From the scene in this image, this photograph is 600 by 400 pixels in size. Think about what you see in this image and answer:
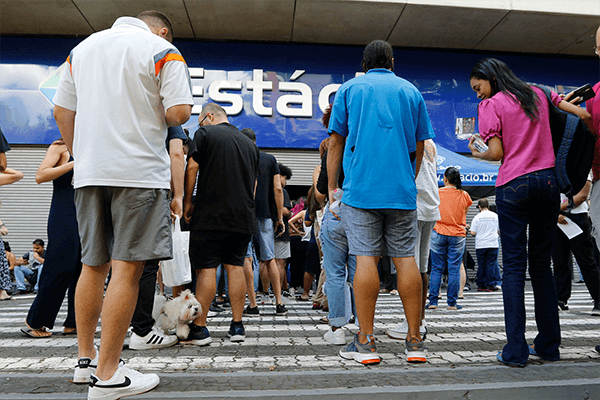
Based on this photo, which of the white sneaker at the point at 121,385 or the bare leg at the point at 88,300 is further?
the bare leg at the point at 88,300

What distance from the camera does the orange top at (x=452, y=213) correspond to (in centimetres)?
672

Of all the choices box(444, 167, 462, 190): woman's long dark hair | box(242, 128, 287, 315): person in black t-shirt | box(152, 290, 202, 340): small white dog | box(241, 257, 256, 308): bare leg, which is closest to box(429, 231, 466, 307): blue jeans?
box(444, 167, 462, 190): woman's long dark hair

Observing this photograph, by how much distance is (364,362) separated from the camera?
2.99 meters

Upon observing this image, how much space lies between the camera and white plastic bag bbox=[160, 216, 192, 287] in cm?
457

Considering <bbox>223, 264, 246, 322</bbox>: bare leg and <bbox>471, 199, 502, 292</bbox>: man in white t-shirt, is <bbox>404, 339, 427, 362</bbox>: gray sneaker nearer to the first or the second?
<bbox>223, 264, 246, 322</bbox>: bare leg

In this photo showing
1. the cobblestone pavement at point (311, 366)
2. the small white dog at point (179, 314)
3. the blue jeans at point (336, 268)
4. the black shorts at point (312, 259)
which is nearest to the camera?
the cobblestone pavement at point (311, 366)

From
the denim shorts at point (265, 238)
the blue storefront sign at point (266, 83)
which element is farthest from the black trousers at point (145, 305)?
the blue storefront sign at point (266, 83)

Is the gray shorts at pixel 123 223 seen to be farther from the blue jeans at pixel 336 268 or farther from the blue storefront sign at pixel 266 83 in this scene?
the blue storefront sign at pixel 266 83

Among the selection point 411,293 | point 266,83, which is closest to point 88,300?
point 411,293

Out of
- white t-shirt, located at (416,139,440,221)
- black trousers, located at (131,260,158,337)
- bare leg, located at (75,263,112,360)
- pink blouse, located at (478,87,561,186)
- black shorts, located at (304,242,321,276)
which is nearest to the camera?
bare leg, located at (75,263,112,360)

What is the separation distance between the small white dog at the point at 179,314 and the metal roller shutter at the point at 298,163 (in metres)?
9.35

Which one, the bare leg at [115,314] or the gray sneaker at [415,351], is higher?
the bare leg at [115,314]

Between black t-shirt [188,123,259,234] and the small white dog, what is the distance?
636 millimetres

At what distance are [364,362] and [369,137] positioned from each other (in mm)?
1537
